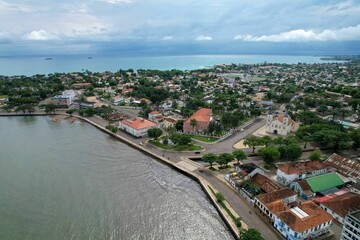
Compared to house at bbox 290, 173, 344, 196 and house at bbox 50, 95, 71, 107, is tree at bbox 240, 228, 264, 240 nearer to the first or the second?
A: house at bbox 290, 173, 344, 196

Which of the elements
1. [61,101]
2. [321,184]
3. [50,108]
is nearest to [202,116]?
[321,184]

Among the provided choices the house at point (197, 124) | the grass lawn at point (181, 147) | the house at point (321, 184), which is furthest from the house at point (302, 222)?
the house at point (197, 124)

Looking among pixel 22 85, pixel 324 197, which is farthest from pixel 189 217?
pixel 22 85

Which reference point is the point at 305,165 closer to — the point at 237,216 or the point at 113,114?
the point at 237,216

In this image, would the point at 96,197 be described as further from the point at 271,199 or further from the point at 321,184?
the point at 321,184

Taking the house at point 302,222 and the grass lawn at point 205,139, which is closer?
the house at point 302,222

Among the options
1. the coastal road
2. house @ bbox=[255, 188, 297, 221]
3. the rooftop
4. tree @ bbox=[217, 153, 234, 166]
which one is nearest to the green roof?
house @ bbox=[255, 188, 297, 221]

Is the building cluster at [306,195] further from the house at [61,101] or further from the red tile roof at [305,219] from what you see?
the house at [61,101]
